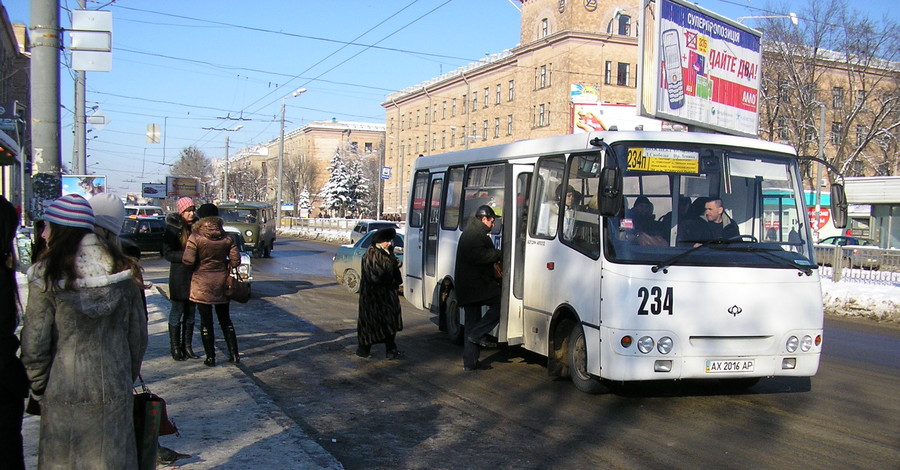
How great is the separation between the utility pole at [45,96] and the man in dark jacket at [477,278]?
4.73m

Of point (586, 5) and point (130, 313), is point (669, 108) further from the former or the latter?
point (586, 5)

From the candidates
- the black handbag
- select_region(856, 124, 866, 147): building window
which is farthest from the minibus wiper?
select_region(856, 124, 866, 147): building window

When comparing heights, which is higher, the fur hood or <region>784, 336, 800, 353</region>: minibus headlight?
the fur hood

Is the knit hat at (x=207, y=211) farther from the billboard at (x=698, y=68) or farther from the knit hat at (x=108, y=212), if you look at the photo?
the billboard at (x=698, y=68)

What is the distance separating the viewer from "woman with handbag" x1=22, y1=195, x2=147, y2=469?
3.35m

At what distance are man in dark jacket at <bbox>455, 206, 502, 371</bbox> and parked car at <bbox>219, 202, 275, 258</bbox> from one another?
22843mm

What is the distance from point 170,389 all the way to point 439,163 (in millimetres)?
6305

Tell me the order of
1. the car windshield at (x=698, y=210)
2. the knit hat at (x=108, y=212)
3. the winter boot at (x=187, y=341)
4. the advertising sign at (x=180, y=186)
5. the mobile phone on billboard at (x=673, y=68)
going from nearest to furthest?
the knit hat at (x=108, y=212) < the car windshield at (x=698, y=210) < the winter boot at (x=187, y=341) < the mobile phone on billboard at (x=673, y=68) < the advertising sign at (x=180, y=186)

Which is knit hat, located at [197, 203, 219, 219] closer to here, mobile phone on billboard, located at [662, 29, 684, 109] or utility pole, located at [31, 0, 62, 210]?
utility pole, located at [31, 0, 62, 210]

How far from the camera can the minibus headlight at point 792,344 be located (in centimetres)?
754

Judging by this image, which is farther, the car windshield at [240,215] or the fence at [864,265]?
the car windshield at [240,215]

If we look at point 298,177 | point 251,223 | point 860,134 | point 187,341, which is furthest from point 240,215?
point 298,177

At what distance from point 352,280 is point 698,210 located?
12.3 meters

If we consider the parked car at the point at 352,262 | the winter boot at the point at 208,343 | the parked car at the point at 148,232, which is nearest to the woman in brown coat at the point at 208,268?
the winter boot at the point at 208,343
